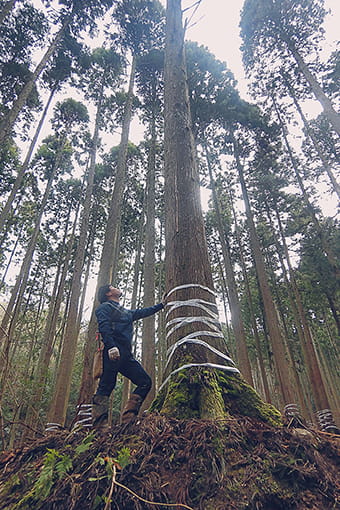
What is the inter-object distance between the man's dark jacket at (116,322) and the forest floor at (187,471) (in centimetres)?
113

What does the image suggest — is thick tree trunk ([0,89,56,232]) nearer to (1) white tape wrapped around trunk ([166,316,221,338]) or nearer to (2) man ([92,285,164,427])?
(2) man ([92,285,164,427])

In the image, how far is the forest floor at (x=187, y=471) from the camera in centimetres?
95

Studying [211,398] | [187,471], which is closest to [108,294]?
[211,398]

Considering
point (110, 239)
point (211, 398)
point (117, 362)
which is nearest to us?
point (211, 398)

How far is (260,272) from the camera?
9.22 m

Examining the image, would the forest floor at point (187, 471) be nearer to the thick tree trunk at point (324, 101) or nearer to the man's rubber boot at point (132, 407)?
the man's rubber boot at point (132, 407)

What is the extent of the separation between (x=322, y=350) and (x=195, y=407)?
2572cm

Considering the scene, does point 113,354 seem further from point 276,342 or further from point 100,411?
point 276,342

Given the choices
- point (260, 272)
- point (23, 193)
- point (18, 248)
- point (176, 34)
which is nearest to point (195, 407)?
point (176, 34)

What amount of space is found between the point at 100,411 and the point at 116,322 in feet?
2.57

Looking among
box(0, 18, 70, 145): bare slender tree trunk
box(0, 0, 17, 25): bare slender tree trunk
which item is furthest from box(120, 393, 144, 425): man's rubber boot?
box(0, 0, 17, 25): bare slender tree trunk

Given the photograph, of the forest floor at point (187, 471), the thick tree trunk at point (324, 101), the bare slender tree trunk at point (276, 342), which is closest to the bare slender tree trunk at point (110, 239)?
the forest floor at point (187, 471)

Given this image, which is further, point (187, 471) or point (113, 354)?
point (113, 354)

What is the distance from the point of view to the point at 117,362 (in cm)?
239
